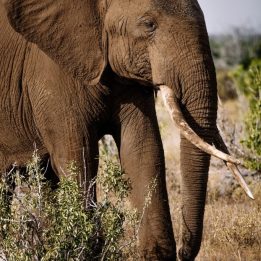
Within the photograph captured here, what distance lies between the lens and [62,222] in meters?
6.10

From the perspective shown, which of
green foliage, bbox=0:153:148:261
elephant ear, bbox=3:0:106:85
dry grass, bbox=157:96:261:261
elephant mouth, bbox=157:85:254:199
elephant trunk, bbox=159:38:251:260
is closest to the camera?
green foliage, bbox=0:153:148:261

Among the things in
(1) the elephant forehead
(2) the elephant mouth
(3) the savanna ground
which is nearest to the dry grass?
(3) the savanna ground

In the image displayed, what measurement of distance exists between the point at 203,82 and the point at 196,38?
0.29 metres

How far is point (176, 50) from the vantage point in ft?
22.1

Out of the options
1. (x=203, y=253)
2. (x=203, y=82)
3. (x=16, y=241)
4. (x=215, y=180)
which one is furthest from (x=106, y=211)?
(x=215, y=180)

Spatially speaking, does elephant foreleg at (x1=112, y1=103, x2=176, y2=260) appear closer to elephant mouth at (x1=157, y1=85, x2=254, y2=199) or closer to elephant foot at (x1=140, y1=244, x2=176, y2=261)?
elephant foot at (x1=140, y1=244, x2=176, y2=261)

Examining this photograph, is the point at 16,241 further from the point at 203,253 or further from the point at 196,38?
the point at 203,253

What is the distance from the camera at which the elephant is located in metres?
6.73

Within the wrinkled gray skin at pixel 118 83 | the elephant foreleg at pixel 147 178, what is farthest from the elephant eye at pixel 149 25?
the elephant foreleg at pixel 147 178

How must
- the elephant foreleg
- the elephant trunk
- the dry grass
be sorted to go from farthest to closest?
the dry grass, the elephant foreleg, the elephant trunk

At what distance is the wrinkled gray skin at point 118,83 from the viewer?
22.1 ft

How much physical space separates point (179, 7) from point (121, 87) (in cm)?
84

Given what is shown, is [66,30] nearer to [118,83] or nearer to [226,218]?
[118,83]

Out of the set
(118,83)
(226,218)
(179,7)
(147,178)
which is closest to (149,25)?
(179,7)
